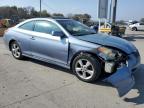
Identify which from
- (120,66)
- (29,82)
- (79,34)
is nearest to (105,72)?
(120,66)

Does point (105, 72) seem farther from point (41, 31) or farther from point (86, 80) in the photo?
point (41, 31)

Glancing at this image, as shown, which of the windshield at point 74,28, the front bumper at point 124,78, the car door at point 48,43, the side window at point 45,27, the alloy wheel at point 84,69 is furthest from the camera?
the side window at point 45,27

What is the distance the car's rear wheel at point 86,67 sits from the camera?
5.79 metres

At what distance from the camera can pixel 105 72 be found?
592 centimetres

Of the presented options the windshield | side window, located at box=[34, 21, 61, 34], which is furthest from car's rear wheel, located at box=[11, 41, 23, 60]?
the windshield

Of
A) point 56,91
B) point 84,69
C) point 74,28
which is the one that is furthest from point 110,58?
point 74,28

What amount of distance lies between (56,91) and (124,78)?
1483 millimetres

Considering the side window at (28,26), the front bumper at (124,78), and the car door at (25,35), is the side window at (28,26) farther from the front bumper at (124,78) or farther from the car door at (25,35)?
the front bumper at (124,78)

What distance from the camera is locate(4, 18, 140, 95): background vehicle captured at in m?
5.68

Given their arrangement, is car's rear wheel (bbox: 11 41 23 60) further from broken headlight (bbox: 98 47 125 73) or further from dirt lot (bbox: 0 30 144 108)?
broken headlight (bbox: 98 47 125 73)

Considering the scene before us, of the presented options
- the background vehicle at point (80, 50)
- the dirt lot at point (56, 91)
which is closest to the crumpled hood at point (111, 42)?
the background vehicle at point (80, 50)

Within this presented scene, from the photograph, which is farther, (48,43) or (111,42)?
(48,43)

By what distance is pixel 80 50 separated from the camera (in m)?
6.10

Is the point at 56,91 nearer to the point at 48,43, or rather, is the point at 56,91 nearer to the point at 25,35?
the point at 48,43
